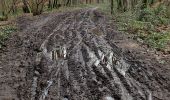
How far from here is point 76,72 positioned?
9.12 metres

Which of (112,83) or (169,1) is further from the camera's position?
(169,1)

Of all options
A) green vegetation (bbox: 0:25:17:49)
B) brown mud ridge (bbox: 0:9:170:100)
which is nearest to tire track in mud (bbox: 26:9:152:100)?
brown mud ridge (bbox: 0:9:170:100)

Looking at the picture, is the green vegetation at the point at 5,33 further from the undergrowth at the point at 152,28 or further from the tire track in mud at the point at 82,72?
the undergrowth at the point at 152,28

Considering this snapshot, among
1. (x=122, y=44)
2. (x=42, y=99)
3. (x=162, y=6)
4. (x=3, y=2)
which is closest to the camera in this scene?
(x=42, y=99)

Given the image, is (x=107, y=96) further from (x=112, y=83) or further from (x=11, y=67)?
(x=11, y=67)

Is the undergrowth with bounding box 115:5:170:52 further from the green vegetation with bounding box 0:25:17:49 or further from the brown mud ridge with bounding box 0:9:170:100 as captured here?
the green vegetation with bounding box 0:25:17:49

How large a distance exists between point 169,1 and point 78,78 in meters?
13.9

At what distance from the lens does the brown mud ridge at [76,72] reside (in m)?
7.57

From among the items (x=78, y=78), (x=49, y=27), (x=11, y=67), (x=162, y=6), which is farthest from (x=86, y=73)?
(x=162, y=6)

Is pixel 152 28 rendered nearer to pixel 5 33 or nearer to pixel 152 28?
pixel 152 28

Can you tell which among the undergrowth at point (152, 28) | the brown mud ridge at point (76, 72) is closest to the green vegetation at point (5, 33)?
the brown mud ridge at point (76, 72)

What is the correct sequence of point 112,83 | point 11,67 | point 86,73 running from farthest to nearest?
point 11,67, point 86,73, point 112,83

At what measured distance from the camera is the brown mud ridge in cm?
757

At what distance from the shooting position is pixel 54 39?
13758 mm
